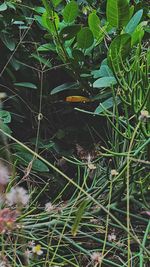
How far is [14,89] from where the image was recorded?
1.29m

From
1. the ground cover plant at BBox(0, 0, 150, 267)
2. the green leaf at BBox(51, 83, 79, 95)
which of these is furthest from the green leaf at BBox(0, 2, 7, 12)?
the green leaf at BBox(51, 83, 79, 95)

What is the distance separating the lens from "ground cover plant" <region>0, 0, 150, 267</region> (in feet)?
3.06

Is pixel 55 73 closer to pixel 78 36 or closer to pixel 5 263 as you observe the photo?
pixel 78 36

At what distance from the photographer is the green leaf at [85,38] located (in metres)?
1.12

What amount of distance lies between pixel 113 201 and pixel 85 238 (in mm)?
109

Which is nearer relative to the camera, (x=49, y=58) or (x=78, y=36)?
(x=78, y=36)

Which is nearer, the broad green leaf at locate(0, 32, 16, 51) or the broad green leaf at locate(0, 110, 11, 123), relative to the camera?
the broad green leaf at locate(0, 110, 11, 123)

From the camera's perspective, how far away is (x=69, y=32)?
1.14 meters

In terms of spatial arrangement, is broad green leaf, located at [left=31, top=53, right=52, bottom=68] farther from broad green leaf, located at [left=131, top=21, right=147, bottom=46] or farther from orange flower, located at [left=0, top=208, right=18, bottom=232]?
orange flower, located at [left=0, top=208, right=18, bottom=232]

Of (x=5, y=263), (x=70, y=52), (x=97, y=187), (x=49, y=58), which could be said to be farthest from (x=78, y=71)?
(x=5, y=263)

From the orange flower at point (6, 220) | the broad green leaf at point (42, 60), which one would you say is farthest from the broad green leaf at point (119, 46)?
the orange flower at point (6, 220)

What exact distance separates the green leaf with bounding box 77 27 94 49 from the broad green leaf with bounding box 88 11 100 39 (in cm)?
2

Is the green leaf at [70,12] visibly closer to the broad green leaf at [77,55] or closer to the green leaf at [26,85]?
the broad green leaf at [77,55]

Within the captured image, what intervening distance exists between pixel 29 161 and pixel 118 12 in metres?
0.40
